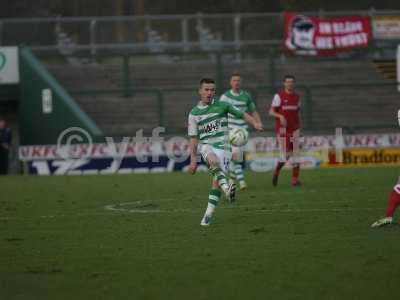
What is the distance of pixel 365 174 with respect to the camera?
2420 cm

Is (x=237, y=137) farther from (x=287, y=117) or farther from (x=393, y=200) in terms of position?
(x=393, y=200)

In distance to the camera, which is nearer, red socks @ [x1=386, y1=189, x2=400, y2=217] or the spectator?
red socks @ [x1=386, y1=189, x2=400, y2=217]

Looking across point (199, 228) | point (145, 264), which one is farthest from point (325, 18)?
point (145, 264)

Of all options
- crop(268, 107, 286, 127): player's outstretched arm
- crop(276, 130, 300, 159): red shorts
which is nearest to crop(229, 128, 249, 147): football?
crop(268, 107, 286, 127): player's outstretched arm

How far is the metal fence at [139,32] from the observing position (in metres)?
31.9

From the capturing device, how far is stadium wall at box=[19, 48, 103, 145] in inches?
1187

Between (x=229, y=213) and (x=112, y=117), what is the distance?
16.8 m

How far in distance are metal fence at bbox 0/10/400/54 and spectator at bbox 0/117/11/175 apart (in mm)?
3161

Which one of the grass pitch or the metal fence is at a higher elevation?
Result: the metal fence

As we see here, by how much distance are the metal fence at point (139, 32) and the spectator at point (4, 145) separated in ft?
10.4

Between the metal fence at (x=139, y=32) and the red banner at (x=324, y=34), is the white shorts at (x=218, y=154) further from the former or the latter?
the red banner at (x=324, y=34)

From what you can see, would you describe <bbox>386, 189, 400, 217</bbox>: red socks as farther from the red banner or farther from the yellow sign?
the red banner

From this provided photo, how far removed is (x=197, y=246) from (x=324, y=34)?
2280cm

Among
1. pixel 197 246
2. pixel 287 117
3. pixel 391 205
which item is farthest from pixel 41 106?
pixel 197 246
